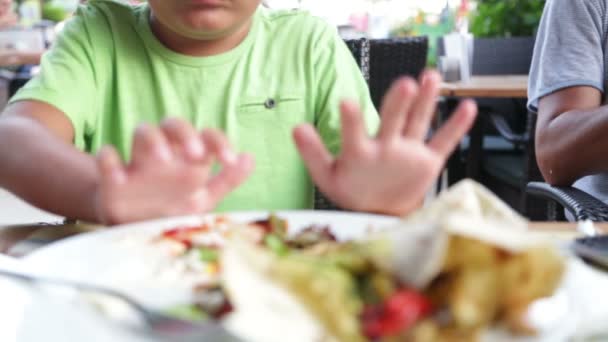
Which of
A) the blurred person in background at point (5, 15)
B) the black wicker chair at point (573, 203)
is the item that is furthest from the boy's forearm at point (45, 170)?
the blurred person in background at point (5, 15)

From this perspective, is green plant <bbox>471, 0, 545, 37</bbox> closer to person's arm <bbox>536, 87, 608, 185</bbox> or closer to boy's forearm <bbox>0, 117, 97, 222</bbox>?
person's arm <bbox>536, 87, 608, 185</bbox>

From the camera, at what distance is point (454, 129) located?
68cm

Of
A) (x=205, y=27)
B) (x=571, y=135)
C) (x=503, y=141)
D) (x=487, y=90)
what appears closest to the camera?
(x=205, y=27)

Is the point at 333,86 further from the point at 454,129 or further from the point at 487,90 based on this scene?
the point at 487,90

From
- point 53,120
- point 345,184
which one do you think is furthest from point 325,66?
point 345,184

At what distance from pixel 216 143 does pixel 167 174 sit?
2.9 inches

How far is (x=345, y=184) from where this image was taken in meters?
0.70

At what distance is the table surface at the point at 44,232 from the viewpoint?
2.50ft

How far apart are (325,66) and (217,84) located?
0.66 feet

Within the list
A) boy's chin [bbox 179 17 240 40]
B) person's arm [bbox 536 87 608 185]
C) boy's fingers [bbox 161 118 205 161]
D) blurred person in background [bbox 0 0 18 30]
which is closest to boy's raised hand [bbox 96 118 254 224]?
boy's fingers [bbox 161 118 205 161]

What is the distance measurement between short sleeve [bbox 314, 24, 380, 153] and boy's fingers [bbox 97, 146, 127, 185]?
0.59 m

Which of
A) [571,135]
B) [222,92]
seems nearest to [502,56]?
[571,135]

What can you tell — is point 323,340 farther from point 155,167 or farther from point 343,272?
point 155,167

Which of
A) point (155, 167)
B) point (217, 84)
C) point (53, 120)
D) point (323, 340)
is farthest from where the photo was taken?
point (217, 84)
